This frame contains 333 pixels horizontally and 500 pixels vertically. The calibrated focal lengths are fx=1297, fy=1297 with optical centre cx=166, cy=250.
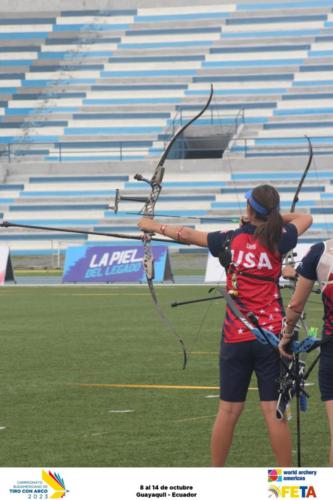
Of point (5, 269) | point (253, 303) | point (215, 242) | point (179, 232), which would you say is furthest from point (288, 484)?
point (5, 269)

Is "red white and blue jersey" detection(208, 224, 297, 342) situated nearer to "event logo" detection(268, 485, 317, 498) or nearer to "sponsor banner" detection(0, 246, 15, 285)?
"event logo" detection(268, 485, 317, 498)

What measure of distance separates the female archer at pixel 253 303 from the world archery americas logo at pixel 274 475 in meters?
1.10

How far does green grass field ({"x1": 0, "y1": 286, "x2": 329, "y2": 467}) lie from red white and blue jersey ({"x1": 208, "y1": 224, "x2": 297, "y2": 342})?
1.46m

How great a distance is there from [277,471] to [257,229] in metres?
1.58

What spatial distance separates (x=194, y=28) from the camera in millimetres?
48875

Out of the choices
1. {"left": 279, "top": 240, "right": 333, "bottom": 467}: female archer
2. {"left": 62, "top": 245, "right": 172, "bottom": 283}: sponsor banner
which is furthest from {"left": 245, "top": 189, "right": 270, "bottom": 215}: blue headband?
{"left": 62, "top": 245, "right": 172, "bottom": 283}: sponsor banner

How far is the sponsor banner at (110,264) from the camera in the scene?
32.0 m

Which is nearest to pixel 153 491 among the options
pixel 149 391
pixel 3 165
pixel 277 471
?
pixel 277 471

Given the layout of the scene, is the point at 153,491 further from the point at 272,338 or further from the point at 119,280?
the point at 119,280

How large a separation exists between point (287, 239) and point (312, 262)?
47 centimetres

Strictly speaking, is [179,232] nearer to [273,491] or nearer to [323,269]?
[323,269]

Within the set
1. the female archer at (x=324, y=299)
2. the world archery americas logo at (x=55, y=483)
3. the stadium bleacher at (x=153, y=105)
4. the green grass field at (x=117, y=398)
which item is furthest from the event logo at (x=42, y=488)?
the stadium bleacher at (x=153, y=105)

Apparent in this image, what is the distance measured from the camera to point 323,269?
6641 millimetres

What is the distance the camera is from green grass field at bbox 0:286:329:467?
28.3 ft
